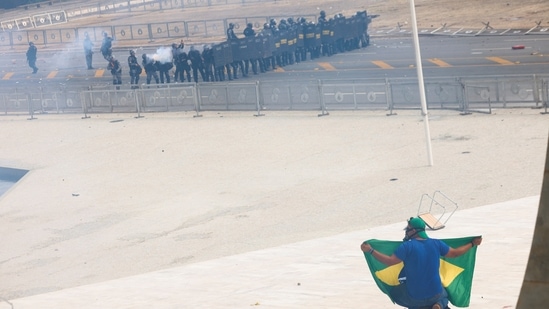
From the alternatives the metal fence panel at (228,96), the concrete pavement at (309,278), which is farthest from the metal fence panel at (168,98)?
the concrete pavement at (309,278)

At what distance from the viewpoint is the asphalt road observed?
121 feet

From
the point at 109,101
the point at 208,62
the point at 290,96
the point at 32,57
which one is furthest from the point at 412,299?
the point at 32,57

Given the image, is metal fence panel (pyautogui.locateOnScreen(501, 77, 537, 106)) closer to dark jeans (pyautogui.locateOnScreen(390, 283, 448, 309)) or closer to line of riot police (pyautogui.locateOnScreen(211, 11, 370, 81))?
line of riot police (pyautogui.locateOnScreen(211, 11, 370, 81))

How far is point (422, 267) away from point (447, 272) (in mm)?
469

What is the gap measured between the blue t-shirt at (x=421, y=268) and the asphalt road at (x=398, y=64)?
24.8 m

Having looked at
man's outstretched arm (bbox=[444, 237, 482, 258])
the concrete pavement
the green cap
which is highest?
the green cap

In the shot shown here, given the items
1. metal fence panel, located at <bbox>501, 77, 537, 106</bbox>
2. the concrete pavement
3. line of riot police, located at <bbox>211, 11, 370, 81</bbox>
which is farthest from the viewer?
line of riot police, located at <bbox>211, 11, 370, 81</bbox>

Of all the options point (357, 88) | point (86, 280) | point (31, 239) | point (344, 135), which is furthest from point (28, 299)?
point (357, 88)

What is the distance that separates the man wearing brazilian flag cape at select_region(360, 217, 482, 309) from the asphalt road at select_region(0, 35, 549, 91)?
24383 millimetres

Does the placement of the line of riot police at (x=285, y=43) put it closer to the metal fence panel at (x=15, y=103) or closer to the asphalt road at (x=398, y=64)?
the asphalt road at (x=398, y=64)

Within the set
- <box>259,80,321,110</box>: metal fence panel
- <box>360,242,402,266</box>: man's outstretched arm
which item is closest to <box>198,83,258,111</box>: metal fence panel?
<box>259,80,321,110</box>: metal fence panel

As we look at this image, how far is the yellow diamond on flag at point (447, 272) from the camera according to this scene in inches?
411

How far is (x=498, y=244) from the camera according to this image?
50.8 ft

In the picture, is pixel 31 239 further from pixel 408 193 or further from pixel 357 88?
pixel 357 88
